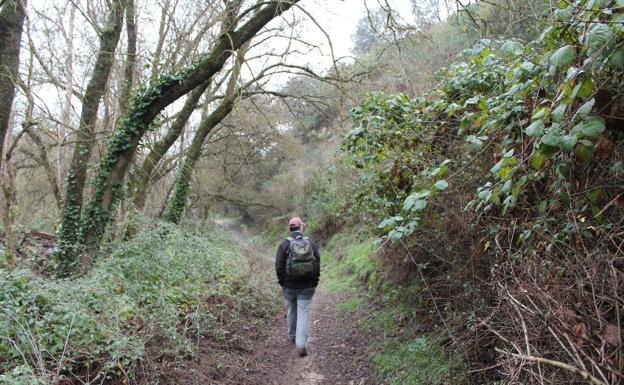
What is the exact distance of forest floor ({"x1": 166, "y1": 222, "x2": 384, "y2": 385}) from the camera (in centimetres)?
481

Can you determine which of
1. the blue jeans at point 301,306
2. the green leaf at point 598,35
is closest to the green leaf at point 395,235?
the green leaf at point 598,35

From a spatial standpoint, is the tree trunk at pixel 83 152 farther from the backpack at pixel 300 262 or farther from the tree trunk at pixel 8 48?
the backpack at pixel 300 262

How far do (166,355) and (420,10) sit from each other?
19.6 ft

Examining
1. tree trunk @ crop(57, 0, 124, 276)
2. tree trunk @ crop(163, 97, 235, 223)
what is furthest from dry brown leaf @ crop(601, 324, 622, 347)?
tree trunk @ crop(163, 97, 235, 223)

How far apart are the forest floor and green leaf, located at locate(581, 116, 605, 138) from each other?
12.5 feet

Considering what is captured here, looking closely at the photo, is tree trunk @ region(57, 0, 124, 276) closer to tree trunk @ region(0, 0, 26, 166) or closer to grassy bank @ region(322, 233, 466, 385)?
tree trunk @ region(0, 0, 26, 166)

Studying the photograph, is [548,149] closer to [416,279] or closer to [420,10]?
[416,279]

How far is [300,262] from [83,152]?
5.20 metres

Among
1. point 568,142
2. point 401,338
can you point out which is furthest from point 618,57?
point 401,338

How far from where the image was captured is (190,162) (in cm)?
1230

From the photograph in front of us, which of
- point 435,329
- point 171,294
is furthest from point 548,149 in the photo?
point 171,294

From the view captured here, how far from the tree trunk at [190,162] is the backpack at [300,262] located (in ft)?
23.4

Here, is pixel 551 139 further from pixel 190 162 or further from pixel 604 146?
pixel 190 162

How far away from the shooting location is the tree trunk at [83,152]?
6840 mm
